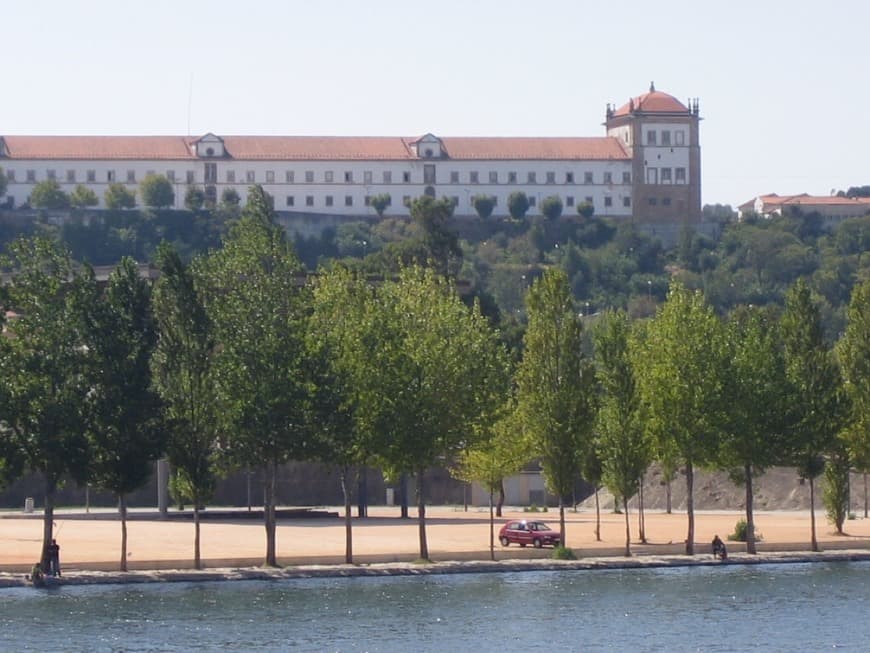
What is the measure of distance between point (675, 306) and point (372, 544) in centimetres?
1413

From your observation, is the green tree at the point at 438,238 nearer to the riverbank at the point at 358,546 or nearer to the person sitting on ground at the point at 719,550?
the riverbank at the point at 358,546

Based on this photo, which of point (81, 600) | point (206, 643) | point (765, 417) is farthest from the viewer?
point (765, 417)

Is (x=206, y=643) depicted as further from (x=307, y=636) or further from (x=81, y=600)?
(x=81, y=600)

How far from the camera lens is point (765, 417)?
70250 mm

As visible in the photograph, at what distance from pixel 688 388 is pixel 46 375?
22.4m

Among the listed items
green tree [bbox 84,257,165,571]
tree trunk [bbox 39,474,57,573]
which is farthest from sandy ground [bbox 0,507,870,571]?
green tree [bbox 84,257,165,571]

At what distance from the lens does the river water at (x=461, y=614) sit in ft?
169

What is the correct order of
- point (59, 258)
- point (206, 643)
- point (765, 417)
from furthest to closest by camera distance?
point (765, 417)
point (59, 258)
point (206, 643)

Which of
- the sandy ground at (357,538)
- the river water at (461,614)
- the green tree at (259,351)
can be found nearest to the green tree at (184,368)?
the green tree at (259,351)

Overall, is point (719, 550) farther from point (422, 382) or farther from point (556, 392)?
point (422, 382)

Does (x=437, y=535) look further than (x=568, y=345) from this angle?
Yes

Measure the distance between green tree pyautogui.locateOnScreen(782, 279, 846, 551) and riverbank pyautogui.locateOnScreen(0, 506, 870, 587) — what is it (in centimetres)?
338

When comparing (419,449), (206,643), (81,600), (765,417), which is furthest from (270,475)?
(765,417)

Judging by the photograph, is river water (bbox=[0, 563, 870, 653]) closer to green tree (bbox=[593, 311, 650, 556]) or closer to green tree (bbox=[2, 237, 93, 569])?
green tree (bbox=[2, 237, 93, 569])
